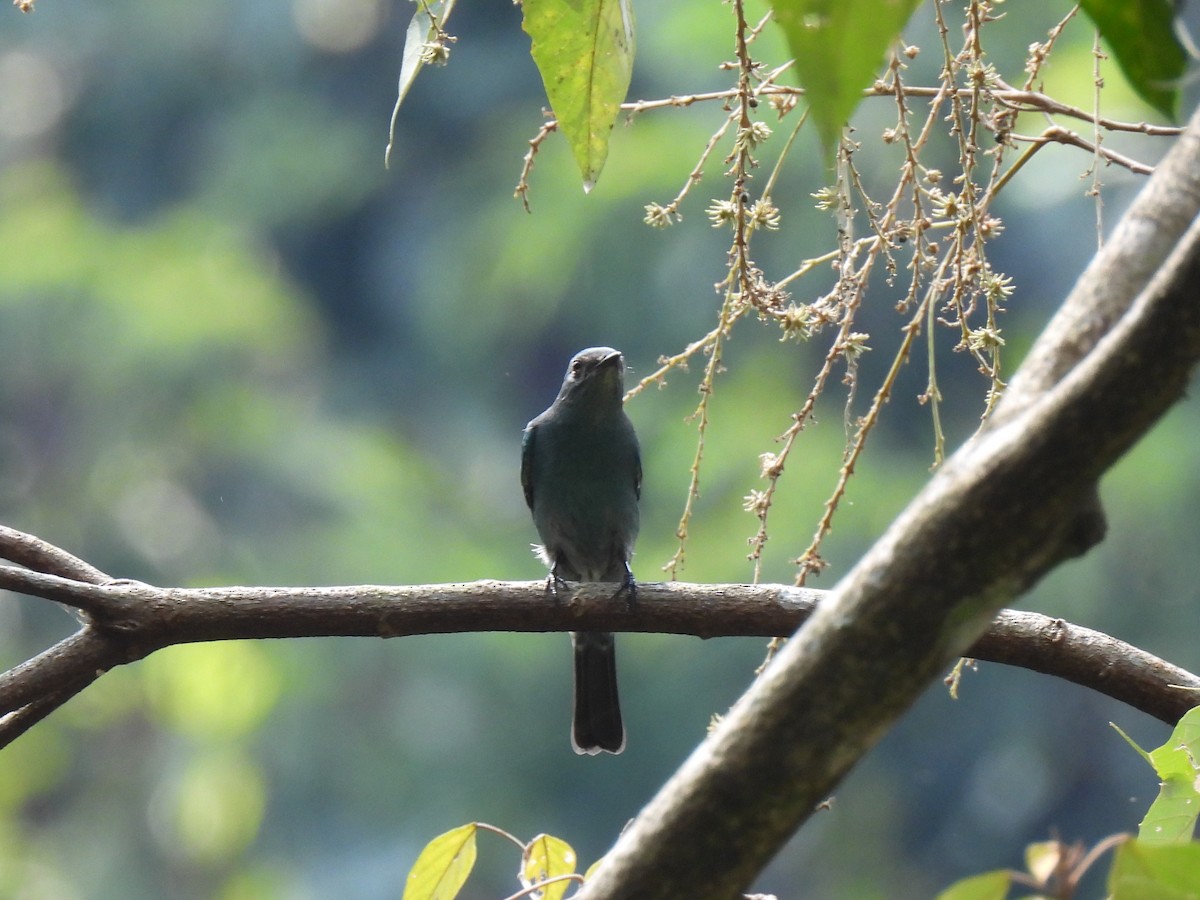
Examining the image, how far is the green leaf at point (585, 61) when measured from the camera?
1895 mm

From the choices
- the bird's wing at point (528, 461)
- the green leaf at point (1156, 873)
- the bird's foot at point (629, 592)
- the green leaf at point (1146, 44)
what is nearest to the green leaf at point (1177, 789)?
the green leaf at point (1156, 873)

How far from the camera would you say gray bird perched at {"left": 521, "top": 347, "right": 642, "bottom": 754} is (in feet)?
14.9

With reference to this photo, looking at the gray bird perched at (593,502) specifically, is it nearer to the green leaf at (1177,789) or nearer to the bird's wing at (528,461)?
the bird's wing at (528,461)

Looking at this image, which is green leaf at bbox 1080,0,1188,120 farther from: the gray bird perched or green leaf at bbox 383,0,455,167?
the gray bird perched

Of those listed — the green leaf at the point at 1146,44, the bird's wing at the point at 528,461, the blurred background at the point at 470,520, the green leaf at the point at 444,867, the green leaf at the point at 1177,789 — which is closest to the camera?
the green leaf at the point at 1146,44

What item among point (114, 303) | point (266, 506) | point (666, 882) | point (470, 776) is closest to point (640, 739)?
point (470, 776)

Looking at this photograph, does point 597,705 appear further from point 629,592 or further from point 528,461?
point 629,592

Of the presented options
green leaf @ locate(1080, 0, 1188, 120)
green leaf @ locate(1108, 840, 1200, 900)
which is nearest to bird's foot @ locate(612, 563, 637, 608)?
green leaf @ locate(1108, 840, 1200, 900)

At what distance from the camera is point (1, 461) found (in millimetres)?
15672

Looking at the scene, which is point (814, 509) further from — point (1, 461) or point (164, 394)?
point (1, 461)

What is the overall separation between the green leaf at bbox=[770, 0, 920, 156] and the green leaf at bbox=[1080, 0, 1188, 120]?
0.22 m

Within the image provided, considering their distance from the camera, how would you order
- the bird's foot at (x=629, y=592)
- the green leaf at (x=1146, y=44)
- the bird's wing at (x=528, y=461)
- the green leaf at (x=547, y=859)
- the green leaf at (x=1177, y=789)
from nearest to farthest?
the green leaf at (x=1146, y=44) → the green leaf at (x=1177, y=789) → the green leaf at (x=547, y=859) → the bird's foot at (x=629, y=592) → the bird's wing at (x=528, y=461)

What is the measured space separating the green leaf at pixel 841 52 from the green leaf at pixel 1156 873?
2.14 ft

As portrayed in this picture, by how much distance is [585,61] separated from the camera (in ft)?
6.35
